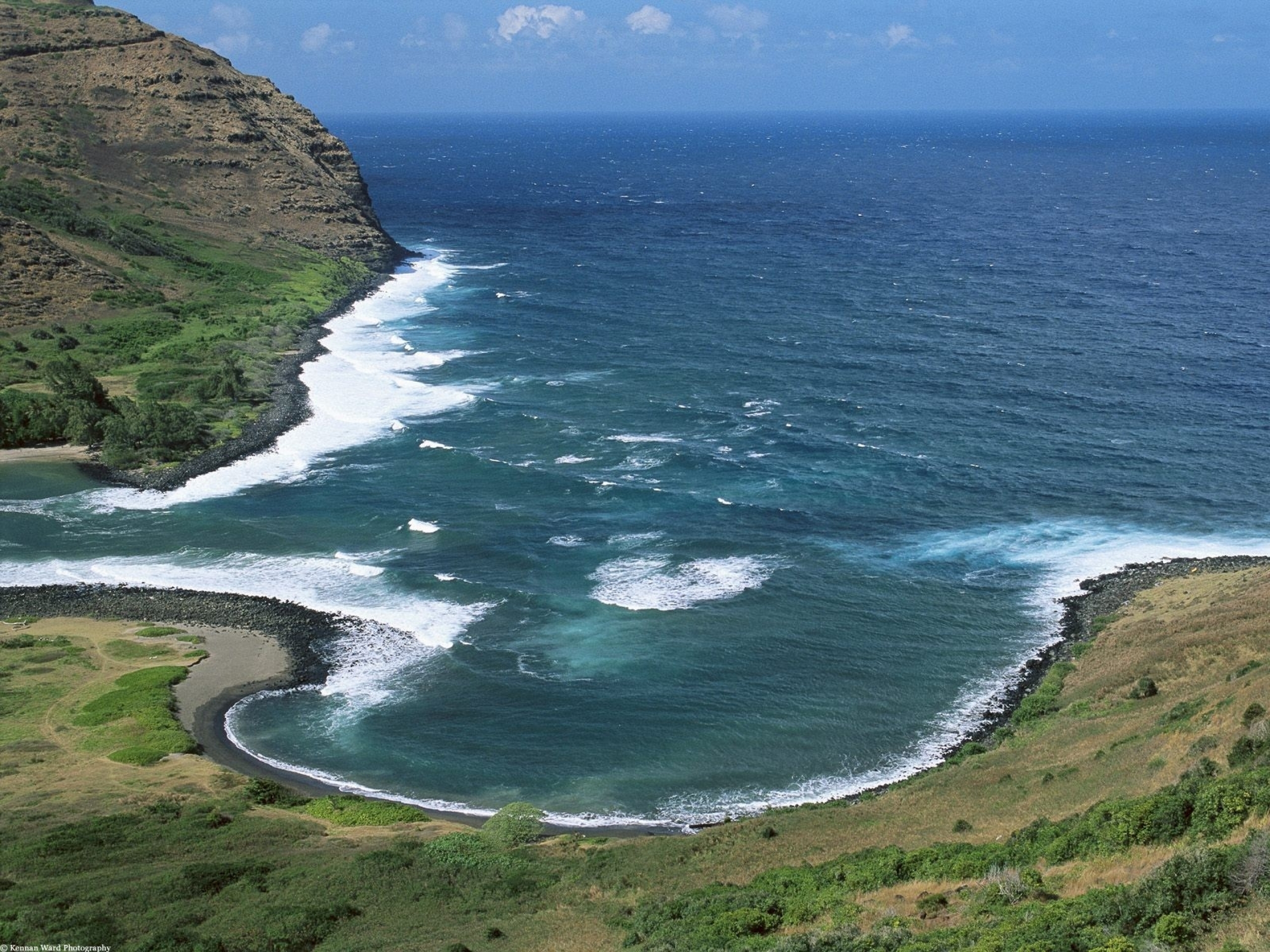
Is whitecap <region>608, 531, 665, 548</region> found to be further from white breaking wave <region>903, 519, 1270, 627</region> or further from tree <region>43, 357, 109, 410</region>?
tree <region>43, 357, 109, 410</region>

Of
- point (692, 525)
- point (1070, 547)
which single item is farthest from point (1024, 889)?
point (692, 525)

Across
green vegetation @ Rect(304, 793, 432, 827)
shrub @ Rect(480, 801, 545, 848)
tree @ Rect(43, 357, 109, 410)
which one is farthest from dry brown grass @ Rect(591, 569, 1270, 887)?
tree @ Rect(43, 357, 109, 410)

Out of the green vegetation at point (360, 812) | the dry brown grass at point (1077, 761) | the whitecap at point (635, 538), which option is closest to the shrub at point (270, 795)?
the green vegetation at point (360, 812)

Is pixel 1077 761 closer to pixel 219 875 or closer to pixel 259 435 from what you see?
pixel 219 875

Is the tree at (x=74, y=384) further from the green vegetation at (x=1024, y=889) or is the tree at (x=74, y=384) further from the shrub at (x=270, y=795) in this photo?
the green vegetation at (x=1024, y=889)

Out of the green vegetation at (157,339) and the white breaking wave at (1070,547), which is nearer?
the white breaking wave at (1070,547)

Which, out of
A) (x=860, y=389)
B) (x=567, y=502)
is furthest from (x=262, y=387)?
(x=860, y=389)
